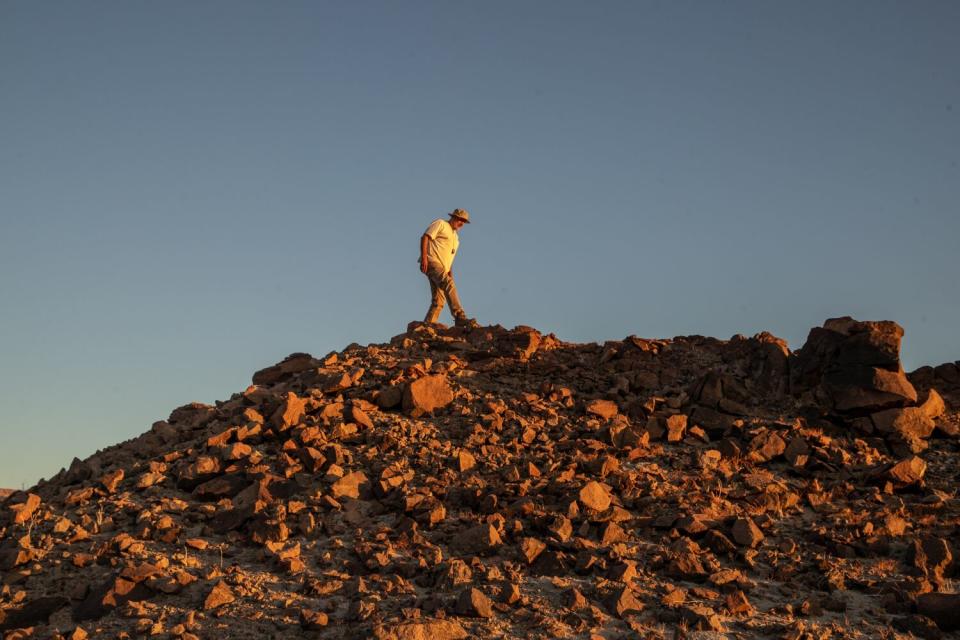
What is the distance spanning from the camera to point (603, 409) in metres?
11.3

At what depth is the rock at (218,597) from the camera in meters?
7.48

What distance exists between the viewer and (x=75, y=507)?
980cm

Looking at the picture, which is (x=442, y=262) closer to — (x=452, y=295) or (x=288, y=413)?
(x=452, y=295)

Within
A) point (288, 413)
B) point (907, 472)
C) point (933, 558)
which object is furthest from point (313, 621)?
point (907, 472)

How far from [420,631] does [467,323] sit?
24.8 ft

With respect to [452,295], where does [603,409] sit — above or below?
below

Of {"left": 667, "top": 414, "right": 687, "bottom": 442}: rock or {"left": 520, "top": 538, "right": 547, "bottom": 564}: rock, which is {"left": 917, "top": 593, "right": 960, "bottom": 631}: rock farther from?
{"left": 667, "top": 414, "right": 687, "bottom": 442}: rock

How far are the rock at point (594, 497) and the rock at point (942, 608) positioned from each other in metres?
2.88

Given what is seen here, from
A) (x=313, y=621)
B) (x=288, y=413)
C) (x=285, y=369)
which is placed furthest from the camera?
(x=285, y=369)

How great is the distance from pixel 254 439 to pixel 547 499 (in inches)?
149

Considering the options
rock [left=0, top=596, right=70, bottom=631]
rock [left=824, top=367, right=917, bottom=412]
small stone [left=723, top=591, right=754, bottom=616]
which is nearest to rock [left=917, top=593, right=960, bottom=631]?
small stone [left=723, top=591, right=754, bottom=616]

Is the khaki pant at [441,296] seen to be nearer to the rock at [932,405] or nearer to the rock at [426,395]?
the rock at [426,395]

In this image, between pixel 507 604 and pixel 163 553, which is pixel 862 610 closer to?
pixel 507 604

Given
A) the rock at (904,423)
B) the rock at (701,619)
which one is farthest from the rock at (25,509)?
the rock at (904,423)
